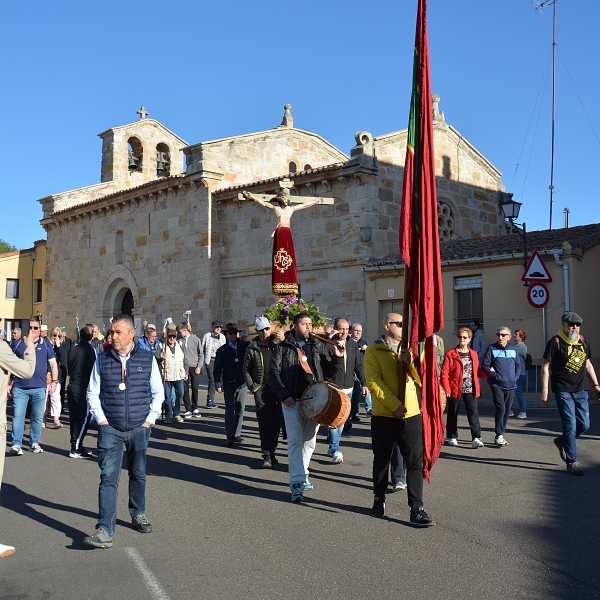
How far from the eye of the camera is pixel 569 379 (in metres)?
8.55

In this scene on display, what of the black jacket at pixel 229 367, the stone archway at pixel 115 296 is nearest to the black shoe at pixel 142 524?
the black jacket at pixel 229 367

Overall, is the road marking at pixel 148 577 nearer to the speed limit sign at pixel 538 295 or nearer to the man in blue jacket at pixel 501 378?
the man in blue jacket at pixel 501 378

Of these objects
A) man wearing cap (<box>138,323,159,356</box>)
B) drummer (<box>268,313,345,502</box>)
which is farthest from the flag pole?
man wearing cap (<box>138,323,159,356</box>)

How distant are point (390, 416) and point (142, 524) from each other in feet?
7.54

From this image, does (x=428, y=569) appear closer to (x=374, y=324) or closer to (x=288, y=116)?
(x=374, y=324)

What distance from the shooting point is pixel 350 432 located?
39.3ft

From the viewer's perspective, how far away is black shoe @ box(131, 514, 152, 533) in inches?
244

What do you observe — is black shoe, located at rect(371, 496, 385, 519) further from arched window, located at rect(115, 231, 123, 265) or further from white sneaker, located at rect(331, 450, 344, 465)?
arched window, located at rect(115, 231, 123, 265)

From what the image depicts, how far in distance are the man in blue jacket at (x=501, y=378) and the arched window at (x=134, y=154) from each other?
2355 centimetres

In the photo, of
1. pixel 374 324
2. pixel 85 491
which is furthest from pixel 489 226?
pixel 85 491

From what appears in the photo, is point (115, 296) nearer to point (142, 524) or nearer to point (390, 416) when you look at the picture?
point (142, 524)

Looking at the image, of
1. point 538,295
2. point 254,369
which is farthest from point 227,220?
point 254,369

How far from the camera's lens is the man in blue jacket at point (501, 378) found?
10.6 metres

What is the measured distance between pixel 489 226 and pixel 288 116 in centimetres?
883
